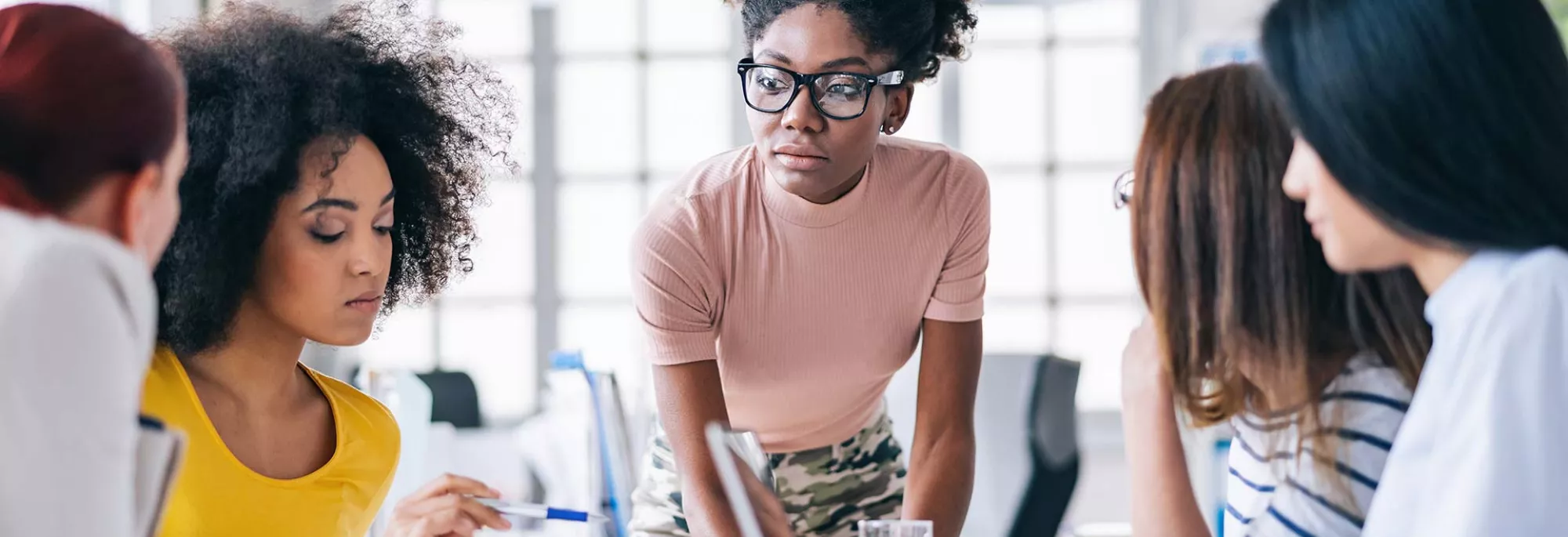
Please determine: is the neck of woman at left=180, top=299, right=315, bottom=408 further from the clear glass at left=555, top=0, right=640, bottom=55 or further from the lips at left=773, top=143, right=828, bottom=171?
the clear glass at left=555, top=0, right=640, bottom=55

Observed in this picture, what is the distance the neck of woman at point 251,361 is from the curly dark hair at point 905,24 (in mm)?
701

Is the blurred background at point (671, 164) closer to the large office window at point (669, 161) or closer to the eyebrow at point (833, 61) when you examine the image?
the large office window at point (669, 161)

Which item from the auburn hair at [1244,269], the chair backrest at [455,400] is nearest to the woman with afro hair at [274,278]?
the auburn hair at [1244,269]

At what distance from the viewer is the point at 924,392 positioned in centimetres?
180

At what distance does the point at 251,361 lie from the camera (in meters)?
1.42

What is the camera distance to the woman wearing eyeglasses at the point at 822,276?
1626mm

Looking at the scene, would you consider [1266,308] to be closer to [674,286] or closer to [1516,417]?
[1516,417]

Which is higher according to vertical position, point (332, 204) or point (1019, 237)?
point (332, 204)

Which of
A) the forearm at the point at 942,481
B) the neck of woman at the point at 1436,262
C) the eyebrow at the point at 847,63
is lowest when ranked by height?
the forearm at the point at 942,481

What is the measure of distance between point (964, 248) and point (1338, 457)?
2.45 ft

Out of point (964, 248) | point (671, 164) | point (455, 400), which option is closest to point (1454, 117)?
point (964, 248)

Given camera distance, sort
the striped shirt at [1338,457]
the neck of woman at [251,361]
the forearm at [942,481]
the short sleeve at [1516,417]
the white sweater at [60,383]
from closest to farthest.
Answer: the white sweater at [60,383], the short sleeve at [1516,417], the striped shirt at [1338,457], the neck of woman at [251,361], the forearm at [942,481]

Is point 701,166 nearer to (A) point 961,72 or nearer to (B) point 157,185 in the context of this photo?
(B) point 157,185

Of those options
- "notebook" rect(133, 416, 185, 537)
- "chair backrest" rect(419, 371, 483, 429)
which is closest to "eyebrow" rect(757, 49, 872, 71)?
"notebook" rect(133, 416, 185, 537)
